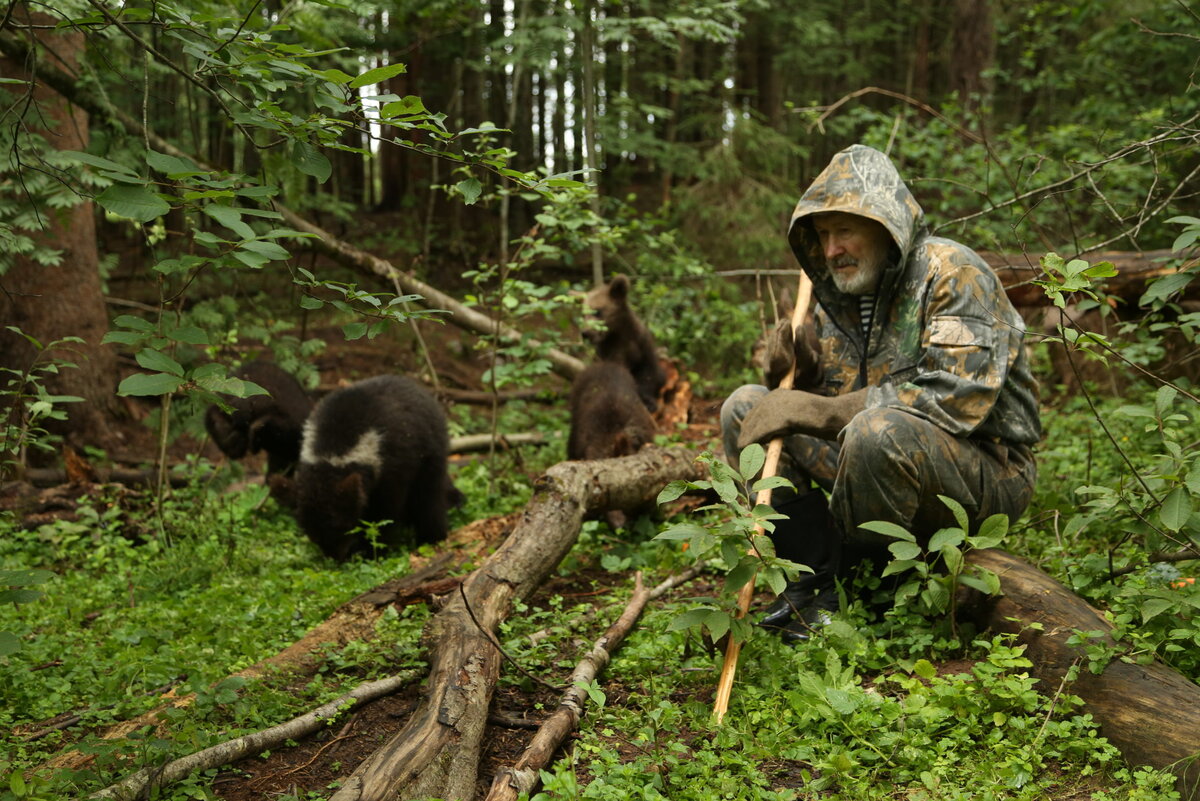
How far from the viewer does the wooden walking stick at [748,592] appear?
387 cm

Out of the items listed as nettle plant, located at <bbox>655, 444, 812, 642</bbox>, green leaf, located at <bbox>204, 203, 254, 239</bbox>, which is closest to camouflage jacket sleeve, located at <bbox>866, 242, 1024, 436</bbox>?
nettle plant, located at <bbox>655, 444, 812, 642</bbox>

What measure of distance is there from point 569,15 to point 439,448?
6.09 m

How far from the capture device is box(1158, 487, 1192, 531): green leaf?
11.8ft

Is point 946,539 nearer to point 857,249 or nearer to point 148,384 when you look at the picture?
point 857,249

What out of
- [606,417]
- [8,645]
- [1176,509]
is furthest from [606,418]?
[8,645]

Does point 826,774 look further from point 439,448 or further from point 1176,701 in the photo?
point 439,448

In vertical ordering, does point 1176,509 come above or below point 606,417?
above

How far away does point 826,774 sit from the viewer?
3350 mm

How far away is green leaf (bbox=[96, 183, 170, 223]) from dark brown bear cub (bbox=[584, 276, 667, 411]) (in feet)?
23.4

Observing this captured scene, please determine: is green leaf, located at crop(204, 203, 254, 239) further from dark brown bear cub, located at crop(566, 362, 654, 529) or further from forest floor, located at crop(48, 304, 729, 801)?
dark brown bear cub, located at crop(566, 362, 654, 529)

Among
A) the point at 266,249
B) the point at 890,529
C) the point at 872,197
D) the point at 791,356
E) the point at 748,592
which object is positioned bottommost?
the point at 748,592

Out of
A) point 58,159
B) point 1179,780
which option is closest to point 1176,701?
point 1179,780

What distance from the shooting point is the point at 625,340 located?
32.2 feet

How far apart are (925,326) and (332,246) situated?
579 cm
